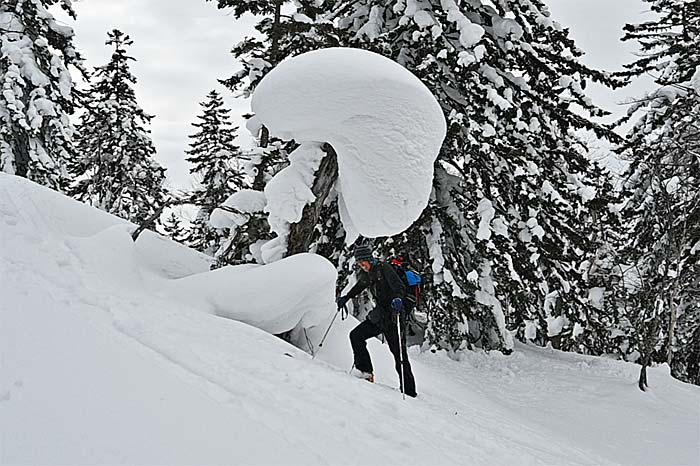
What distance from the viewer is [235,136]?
1072 inches

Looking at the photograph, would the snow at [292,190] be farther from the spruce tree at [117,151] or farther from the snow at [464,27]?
the spruce tree at [117,151]

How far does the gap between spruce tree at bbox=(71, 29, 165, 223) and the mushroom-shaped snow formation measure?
1789cm

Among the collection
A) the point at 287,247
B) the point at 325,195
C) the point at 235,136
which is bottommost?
the point at 287,247

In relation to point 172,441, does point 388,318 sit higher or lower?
higher

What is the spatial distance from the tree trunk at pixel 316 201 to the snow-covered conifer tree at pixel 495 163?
10.2 feet

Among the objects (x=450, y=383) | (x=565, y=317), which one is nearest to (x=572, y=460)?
(x=450, y=383)

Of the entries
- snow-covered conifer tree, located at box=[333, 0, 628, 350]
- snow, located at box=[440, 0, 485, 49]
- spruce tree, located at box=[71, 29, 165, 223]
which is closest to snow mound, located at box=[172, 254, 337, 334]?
snow-covered conifer tree, located at box=[333, 0, 628, 350]

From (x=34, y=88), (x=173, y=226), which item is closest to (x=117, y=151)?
(x=34, y=88)

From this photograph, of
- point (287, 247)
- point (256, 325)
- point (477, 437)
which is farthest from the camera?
point (287, 247)

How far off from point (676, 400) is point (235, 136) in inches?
886

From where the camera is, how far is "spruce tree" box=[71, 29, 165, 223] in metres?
24.3

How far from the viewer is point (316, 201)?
8.30 metres

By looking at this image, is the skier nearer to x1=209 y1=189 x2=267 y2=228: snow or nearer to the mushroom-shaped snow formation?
the mushroom-shaped snow formation

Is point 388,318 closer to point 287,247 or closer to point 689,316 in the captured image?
point 287,247
